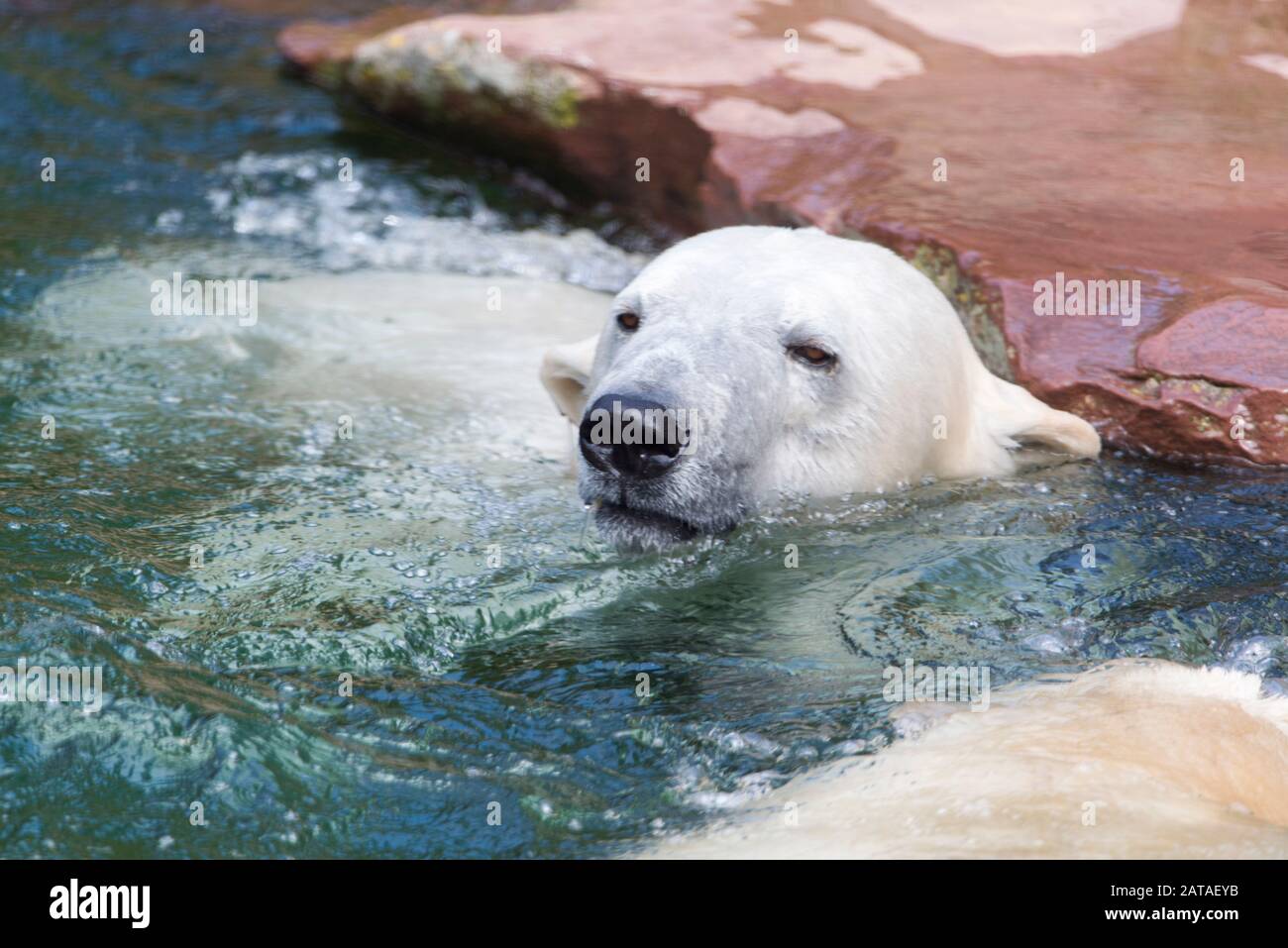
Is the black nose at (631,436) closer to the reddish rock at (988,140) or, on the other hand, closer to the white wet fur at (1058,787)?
the white wet fur at (1058,787)

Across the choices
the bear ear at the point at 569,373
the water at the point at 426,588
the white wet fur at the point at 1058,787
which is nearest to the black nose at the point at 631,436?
the water at the point at 426,588

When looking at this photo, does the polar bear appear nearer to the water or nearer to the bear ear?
the bear ear

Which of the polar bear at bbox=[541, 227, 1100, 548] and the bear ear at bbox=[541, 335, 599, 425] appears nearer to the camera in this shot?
the polar bear at bbox=[541, 227, 1100, 548]

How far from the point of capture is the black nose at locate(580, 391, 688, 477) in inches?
142

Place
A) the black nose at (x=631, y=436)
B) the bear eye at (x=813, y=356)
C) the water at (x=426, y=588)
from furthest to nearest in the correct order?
1. the bear eye at (x=813, y=356)
2. the black nose at (x=631, y=436)
3. the water at (x=426, y=588)

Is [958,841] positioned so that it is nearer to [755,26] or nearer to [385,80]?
[755,26]

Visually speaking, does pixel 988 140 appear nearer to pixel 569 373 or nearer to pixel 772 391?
pixel 569 373

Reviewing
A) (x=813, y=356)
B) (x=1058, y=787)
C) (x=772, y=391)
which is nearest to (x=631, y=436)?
(x=772, y=391)

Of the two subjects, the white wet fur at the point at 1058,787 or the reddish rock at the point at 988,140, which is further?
the reddish rock at the point at 988,140

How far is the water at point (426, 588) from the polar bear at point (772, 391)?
138 millimetres

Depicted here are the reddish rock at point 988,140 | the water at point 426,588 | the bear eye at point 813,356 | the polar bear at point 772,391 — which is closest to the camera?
the water at point 426,588

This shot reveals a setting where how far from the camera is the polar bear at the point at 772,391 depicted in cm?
377

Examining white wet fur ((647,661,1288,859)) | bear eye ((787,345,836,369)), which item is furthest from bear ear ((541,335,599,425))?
white wet fur ((647,661,1288,859))

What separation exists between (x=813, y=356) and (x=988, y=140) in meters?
2.62
